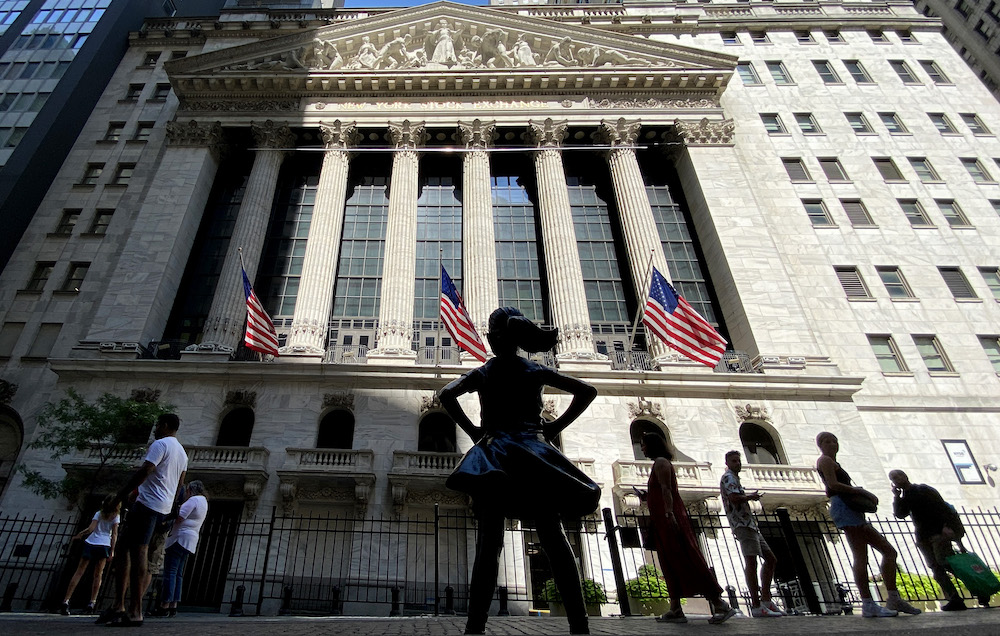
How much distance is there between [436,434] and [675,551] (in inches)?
618

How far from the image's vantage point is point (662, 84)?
3247 cm

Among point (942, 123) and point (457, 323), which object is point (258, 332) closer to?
point (457, 323)

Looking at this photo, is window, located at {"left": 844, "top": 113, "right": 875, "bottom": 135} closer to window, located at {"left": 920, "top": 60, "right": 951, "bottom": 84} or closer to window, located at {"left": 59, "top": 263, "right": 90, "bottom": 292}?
window, located at {"left": 920, "top": 60, "right": 951, "bottom": 84}

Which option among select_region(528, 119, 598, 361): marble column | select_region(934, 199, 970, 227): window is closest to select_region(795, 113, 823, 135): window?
select_region(934, 199, 970, 227): window

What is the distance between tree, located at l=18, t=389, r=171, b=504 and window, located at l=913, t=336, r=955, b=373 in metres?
31.7

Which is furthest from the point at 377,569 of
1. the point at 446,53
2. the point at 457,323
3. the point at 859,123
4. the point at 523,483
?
the point at 859,123

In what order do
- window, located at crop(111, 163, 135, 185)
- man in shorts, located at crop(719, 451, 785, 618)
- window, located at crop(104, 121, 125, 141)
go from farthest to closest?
1. window, located at crop(104, 121, 125, 141)
2. window, located at crop(111, 163, 135, 185)
3. man in shorts, located at crop(719, 451, 785, 618)

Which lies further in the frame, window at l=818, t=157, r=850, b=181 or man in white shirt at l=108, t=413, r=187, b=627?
window at l=818, t=157, r=850, b=181

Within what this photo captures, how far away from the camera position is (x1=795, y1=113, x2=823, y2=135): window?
33.3 m

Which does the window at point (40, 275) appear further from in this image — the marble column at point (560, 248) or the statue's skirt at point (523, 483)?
the statue's skirt at point (523, 483)

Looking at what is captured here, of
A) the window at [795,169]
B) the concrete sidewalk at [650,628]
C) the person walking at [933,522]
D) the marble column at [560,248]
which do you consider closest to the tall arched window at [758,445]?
the marble column at [560,248]

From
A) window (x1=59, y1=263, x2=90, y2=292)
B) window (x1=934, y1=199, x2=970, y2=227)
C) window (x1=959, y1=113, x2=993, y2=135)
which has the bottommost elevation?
window (x1=59, y1=263, x2=90, y2=292)

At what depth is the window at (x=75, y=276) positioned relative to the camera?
2758 cm

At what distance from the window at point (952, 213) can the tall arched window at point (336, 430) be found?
32.3 metres
